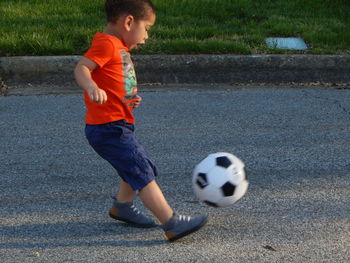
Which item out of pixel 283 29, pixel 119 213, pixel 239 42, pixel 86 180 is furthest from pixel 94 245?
pixel 283 29

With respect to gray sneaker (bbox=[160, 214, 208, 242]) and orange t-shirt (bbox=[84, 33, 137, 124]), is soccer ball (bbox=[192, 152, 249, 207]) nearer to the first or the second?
gray sneaker (bbox=[160, 214, 208, 242])

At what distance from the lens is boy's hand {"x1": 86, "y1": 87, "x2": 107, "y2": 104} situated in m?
3.47

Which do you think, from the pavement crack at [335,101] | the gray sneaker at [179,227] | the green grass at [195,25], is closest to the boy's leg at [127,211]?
the gray sneaker at [179,227]

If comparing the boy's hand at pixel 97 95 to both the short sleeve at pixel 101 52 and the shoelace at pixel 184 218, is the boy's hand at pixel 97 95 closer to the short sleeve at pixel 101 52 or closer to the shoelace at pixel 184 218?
the short sleeve at pixel 101 52

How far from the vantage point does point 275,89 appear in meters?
7.32

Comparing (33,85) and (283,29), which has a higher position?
(283,29)

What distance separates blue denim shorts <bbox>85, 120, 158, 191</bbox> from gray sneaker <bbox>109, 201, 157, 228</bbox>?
28 centimetres

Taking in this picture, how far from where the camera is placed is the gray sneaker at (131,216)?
403 cm

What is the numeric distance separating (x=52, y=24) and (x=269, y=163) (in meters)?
4.13

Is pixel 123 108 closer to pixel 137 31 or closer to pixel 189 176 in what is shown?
pixel 137 31

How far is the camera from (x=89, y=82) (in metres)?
3.56

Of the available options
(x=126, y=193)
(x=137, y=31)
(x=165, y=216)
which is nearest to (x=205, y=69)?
(x=126, y=193)

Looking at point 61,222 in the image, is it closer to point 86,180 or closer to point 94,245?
point 94,245

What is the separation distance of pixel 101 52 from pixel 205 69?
13.2 ft
